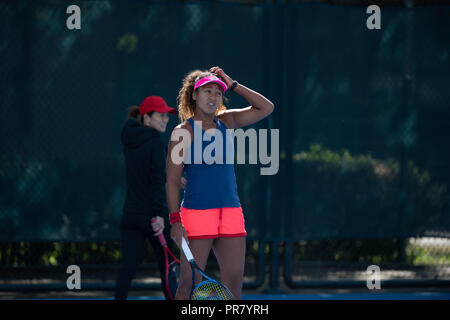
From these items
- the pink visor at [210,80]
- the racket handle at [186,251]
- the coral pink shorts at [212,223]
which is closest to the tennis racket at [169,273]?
the coral pink shorts at [212,223]

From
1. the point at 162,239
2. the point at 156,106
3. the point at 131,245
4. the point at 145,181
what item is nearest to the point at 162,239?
the point at 162,239

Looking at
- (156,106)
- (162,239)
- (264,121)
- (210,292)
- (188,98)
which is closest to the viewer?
(210,292)

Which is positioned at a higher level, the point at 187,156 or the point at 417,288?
the point at 187,156

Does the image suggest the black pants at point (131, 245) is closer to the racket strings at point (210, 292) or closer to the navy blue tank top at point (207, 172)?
the navy blue tank top at point (207, 172)

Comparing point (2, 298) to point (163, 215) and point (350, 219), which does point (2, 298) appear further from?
point (350, 219)

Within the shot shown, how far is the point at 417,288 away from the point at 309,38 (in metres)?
3.04

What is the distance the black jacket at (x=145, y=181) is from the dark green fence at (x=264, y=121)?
4.49ft

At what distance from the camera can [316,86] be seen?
7.38 m

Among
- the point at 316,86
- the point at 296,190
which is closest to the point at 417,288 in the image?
the point at 296,190

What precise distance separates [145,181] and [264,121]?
6.46 ft

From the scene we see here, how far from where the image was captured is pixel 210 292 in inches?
172

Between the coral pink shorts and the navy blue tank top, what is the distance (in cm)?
4

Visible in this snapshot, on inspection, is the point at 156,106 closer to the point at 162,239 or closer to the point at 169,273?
the point at 162,239

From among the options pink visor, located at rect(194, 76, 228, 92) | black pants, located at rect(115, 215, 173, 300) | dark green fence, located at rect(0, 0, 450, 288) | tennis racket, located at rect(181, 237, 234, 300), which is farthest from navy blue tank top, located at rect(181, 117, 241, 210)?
dark green fence, located at rect(0, 0, 450, 288)
